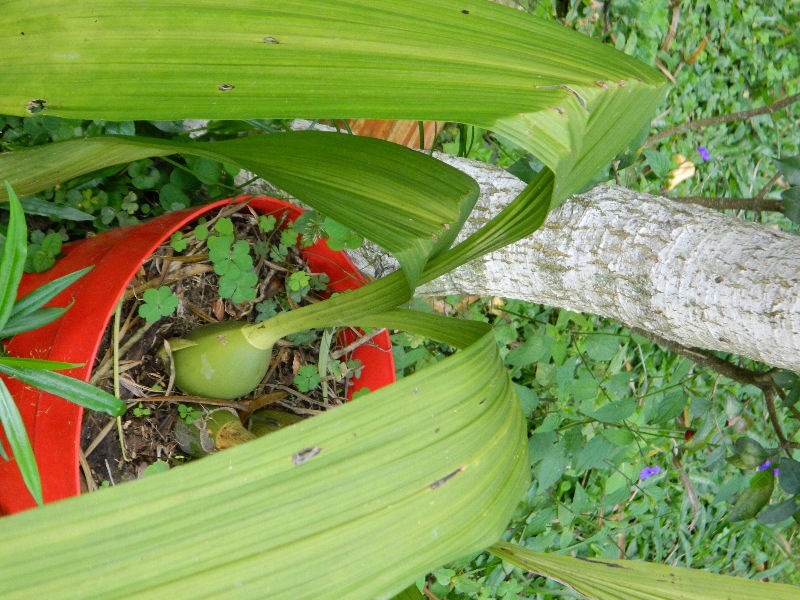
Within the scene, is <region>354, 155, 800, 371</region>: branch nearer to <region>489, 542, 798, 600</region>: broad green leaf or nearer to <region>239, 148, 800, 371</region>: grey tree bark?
<region>239, 148, 800, 371</region>: grey tree bark

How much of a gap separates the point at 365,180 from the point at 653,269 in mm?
397

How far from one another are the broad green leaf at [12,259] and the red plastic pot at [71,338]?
11 cm

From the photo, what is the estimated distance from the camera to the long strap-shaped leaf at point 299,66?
557mm

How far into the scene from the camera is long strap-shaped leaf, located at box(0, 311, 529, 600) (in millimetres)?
371

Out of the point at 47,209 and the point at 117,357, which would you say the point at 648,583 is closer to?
the point at 117,357

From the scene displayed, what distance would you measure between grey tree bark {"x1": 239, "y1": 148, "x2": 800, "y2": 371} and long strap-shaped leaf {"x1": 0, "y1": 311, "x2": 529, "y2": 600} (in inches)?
15.4

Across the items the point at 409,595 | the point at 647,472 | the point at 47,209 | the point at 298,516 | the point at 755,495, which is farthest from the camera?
the point at 647,472

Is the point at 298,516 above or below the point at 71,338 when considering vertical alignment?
above

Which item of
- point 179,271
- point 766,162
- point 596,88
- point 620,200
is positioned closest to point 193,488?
point 596,88

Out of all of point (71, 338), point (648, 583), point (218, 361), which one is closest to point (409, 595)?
point (648, 583)

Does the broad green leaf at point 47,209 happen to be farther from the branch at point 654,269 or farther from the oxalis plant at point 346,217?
the branch at point 654,269

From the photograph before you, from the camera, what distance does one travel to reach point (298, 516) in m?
0.43

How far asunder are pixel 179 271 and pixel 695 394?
4.87 ft

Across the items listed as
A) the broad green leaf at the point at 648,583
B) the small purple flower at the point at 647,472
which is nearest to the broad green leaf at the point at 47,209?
the broad green leaf at the point at 648,583
